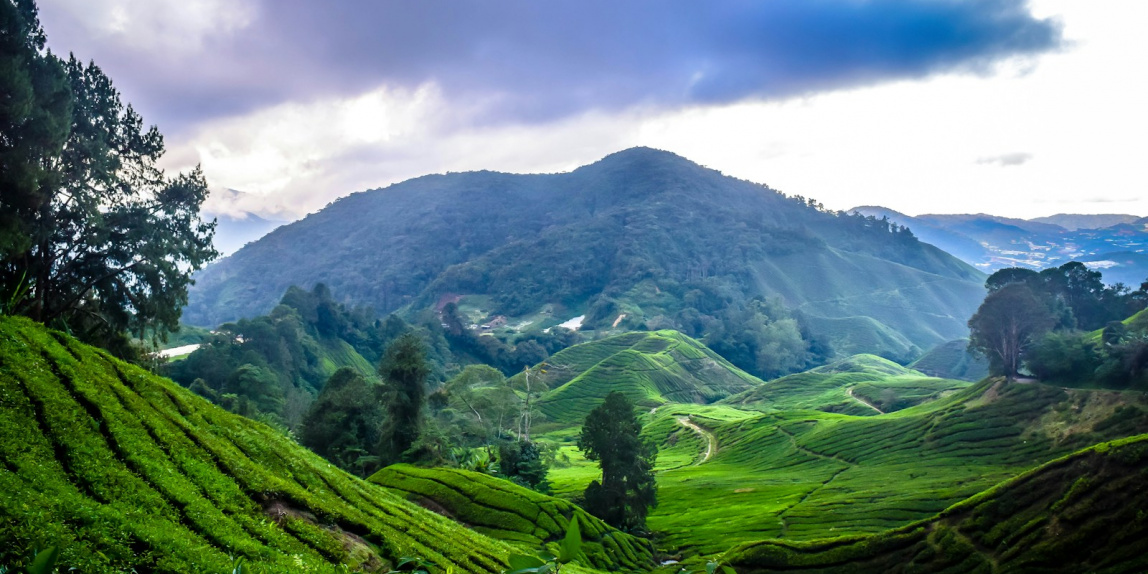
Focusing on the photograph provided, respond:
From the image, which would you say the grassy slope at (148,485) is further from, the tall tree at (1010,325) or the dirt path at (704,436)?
the dirt path at (704,436)

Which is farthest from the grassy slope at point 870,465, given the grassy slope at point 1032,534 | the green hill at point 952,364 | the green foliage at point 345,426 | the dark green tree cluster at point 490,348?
the green hill at point 952,364

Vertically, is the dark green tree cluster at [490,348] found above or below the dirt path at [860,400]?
above

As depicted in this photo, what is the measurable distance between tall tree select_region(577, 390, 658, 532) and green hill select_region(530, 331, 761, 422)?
79.0 metres

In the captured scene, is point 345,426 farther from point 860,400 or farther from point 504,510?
point 860,400

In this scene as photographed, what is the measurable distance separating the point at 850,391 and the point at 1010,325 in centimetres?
5170

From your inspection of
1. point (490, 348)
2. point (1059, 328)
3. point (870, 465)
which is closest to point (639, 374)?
point (490, 348)

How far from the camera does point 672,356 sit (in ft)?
517

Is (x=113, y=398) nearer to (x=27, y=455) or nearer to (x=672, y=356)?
(x=27, y=455)

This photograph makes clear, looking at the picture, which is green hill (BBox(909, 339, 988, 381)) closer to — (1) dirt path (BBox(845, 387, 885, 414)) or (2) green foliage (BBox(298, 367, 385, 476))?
(1) dirt path (BBox(845, 387, 885, 414))

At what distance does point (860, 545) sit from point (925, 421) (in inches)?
2080

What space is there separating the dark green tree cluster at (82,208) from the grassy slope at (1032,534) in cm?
Answer: 2893

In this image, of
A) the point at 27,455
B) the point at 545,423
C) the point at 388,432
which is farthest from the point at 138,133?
the point at 545,423

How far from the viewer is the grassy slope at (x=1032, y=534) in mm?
15750

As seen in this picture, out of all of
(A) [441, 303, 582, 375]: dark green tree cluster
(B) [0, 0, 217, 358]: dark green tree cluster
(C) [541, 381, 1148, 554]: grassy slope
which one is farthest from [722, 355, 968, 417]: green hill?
(B) [0, 0, 217, 358]: dark green tree cluster
